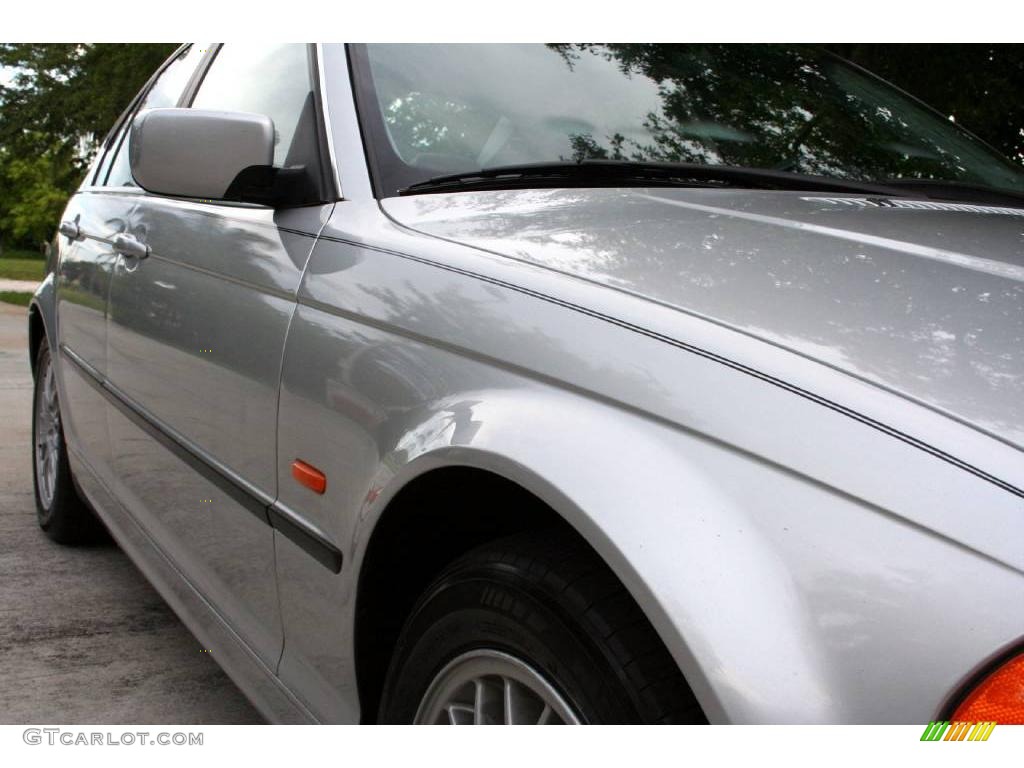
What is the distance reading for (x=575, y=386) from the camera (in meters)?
1.25

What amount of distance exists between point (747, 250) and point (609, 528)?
51 cm

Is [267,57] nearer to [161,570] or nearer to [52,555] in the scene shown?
[161,570]

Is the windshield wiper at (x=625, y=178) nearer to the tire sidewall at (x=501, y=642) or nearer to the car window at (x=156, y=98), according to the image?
the tire sidewall at (x=501, y=642)

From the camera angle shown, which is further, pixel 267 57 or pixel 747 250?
pixel 267 57

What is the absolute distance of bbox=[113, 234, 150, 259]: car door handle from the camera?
8.41 ft

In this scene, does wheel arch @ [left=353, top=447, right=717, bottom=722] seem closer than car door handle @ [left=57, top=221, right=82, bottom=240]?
Yes

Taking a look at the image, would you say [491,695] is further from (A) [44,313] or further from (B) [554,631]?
(A) [44,313]

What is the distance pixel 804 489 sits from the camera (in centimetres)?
103

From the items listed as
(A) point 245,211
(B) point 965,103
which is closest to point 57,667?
(A) point 245,211

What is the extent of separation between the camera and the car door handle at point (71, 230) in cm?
338
